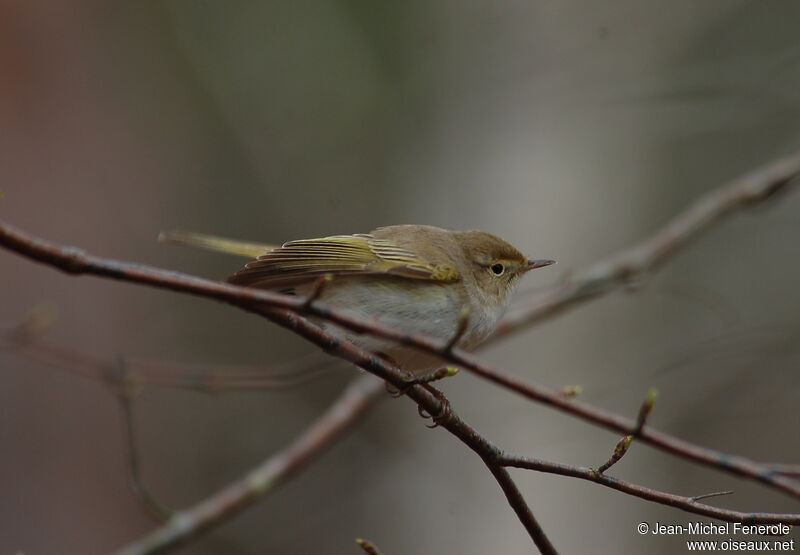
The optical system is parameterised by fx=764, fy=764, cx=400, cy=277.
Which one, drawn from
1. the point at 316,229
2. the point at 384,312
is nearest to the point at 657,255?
the point at 384,312

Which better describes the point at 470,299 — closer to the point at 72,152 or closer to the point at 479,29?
the point at 72,152

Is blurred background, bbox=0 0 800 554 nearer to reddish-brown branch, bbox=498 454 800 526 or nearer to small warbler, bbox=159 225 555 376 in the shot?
small warbler, bbox=159 225 555 376

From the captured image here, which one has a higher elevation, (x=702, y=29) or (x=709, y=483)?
(x=702, y=29)

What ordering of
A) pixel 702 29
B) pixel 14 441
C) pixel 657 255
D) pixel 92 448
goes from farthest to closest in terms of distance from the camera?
1. pixel 702 29
2. pixel 92 448
3. pixel 14 441
4. pixel 657 255

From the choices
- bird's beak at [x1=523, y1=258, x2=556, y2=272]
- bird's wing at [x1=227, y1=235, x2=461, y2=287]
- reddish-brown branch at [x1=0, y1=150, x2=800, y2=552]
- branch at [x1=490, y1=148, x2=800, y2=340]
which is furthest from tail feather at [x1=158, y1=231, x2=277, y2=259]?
branch at [x1=490, y1=148, x2=800, y2=340]

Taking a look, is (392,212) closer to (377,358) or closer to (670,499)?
(377,358)

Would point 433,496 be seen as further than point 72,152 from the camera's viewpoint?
No

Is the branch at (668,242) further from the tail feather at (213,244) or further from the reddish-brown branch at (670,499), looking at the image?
the reddish-brown branch at (670,499)
